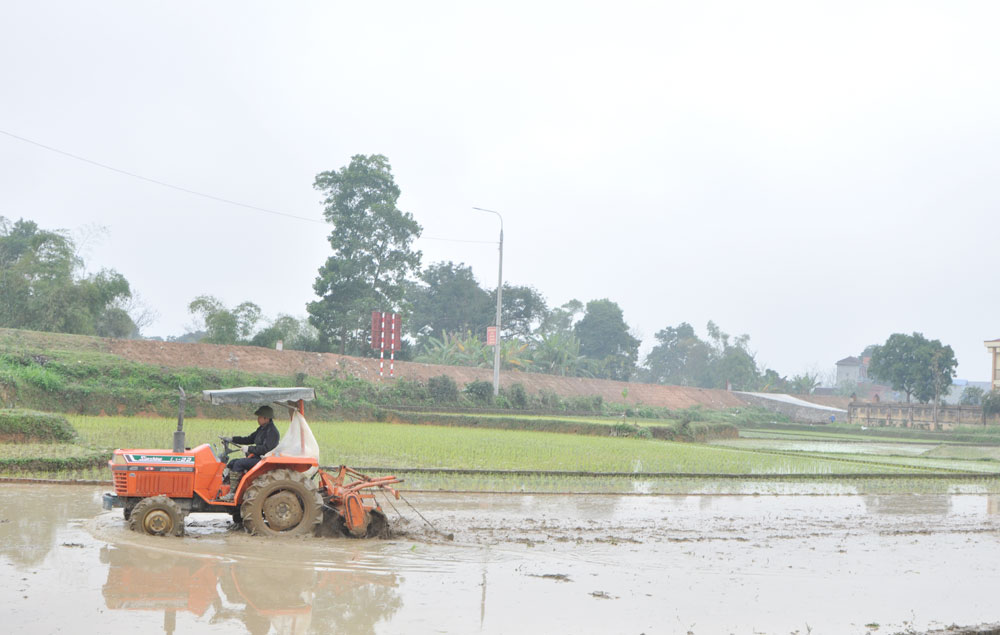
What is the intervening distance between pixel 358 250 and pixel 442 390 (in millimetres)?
11183

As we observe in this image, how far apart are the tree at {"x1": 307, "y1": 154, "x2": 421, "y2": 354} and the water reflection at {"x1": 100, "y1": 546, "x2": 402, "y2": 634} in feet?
125

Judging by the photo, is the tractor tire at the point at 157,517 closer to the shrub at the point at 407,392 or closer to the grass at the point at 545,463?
the grass at the point at 545,463

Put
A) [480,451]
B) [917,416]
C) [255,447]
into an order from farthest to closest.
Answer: [917,416] < [480,451] < [255,447]

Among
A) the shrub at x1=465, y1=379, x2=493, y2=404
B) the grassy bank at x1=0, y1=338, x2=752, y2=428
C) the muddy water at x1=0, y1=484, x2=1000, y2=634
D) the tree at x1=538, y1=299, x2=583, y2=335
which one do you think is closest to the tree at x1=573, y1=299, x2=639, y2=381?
the tree at x1=538, y1=299, x2=583, y2=335

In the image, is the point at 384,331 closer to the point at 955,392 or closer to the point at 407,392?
the point at 407,392

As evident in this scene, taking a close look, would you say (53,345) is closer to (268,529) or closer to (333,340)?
(333,340)

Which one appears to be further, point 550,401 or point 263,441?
point 550,401

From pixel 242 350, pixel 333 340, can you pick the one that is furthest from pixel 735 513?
pixel 333 340

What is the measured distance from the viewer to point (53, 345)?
30.5 metres

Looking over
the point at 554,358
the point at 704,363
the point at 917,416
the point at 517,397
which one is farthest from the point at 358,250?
the point at 704,363

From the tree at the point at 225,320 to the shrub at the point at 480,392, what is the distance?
11.5 m

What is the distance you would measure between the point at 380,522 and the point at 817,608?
456 cm

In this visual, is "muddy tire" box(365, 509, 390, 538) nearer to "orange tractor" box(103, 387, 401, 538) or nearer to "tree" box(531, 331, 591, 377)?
"orange tractor" box(103, 387, 401, 538)

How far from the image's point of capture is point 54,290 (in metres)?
37.0
